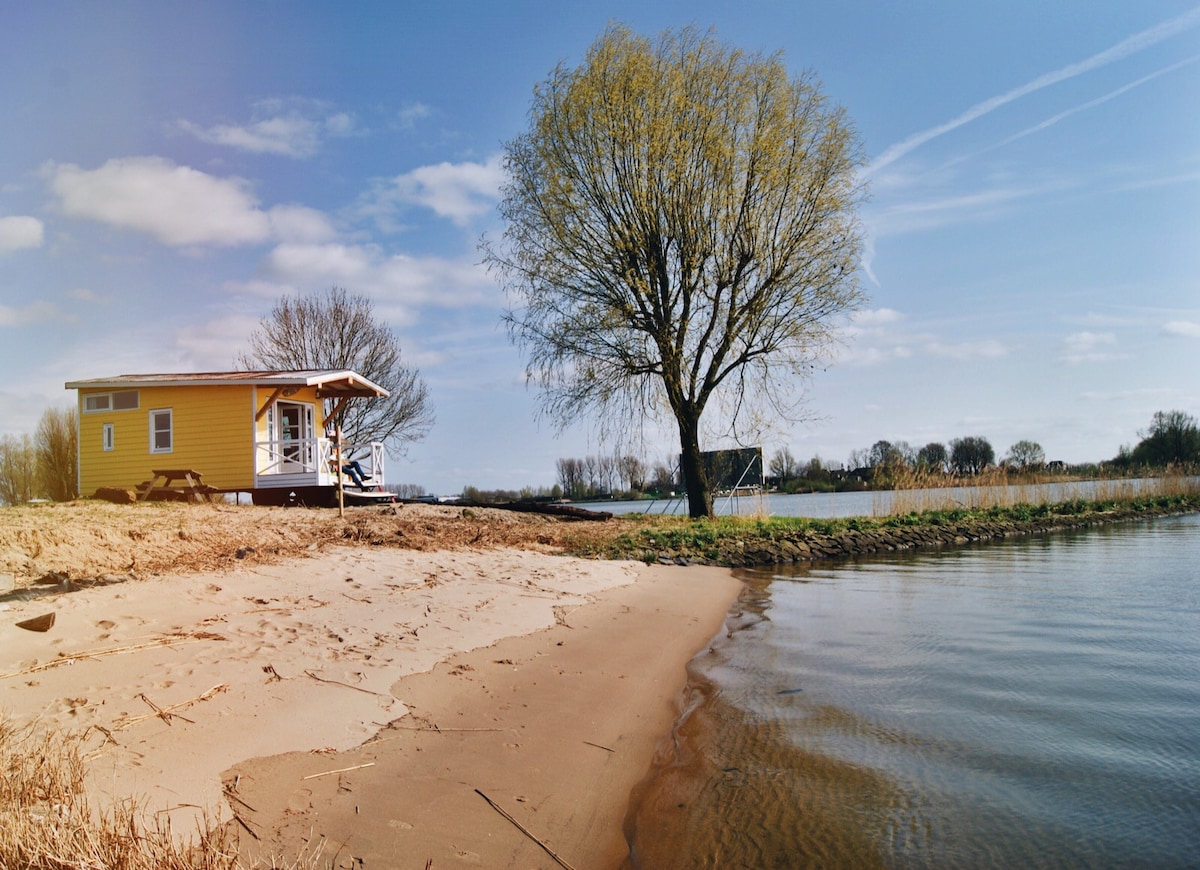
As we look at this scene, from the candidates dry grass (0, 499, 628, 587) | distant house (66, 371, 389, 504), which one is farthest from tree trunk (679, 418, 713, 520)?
distant house (66, 371, 389, 504)

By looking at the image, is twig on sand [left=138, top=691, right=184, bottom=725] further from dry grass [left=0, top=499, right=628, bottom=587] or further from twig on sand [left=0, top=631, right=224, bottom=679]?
dry grass [left=0, top=499, right=628, bottom=587]

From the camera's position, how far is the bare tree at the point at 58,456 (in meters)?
31.2

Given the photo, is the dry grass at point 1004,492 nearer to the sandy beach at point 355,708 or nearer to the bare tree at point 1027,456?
the bare tree at point 1027,456

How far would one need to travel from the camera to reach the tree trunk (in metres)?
20.9

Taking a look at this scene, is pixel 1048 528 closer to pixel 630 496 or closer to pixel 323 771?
pixel 630 496

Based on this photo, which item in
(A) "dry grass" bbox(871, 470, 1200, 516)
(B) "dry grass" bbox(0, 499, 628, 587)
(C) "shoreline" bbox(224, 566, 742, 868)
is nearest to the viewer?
(C) "shoreline" bbox(224, 566, 742, 868)

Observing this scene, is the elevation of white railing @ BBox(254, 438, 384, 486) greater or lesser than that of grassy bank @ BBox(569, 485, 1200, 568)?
greater

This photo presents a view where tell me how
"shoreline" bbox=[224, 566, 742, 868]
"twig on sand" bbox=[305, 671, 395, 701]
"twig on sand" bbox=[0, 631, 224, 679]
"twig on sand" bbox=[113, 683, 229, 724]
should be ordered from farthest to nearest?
"twig on sand" bbox=[305, 671, 395, 701]
"twig on sand" bbox=[0, 631, 224, 679]
"twig on sand" bbox=[113, 683, 229, 724]
"shoreline" bbox=[224, 566, 742, 868]

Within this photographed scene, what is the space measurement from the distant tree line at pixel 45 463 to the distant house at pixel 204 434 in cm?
735

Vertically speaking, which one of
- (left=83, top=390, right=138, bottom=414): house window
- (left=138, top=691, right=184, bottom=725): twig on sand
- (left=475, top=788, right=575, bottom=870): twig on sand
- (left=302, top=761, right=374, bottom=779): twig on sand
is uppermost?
(left=83, top=390, right=138, bottom=414): house window

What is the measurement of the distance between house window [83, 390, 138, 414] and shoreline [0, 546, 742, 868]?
18.3 m

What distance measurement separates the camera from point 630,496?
40500 millimetres

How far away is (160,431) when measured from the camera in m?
23.0

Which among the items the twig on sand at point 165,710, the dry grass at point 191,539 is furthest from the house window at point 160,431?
the twig on sand at point 165,710
